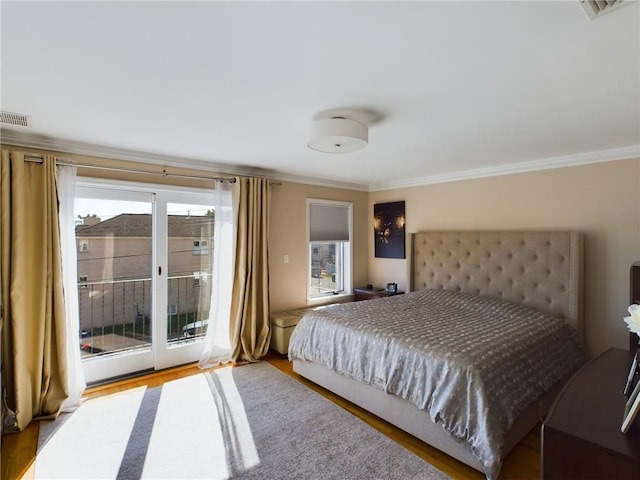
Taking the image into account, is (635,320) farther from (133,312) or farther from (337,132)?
(133,312)

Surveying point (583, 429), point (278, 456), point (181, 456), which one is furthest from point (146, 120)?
point (583, 429)

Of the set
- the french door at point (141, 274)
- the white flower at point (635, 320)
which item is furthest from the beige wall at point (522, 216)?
the white flower at point (635, 320)

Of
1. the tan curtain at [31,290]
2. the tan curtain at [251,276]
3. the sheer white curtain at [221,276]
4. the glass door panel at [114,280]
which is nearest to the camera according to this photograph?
the tan curtain at [31,290]

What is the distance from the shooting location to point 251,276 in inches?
153

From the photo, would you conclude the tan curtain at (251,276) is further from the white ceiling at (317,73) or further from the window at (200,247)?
the white ceiling at (317,73)

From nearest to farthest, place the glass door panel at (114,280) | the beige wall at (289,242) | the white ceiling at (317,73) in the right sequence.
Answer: the white ceiling at (317,73) < the glass door panel at (114,280) < the beige wall at (289,242)

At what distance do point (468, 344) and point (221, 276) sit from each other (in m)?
2.69

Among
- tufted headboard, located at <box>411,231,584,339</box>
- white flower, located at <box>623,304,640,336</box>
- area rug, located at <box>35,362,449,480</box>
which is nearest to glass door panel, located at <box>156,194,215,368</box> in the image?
area rug, located at <box>35,362,449,480</box>

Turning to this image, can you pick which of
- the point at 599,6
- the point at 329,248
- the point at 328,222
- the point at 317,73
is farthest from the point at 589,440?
the point at 329,248

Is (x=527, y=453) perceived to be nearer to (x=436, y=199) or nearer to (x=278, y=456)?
(x=278, y=456)

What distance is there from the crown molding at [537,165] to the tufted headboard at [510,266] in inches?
27.9

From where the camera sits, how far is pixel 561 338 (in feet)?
9.16

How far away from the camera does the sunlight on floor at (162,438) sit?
205 cm

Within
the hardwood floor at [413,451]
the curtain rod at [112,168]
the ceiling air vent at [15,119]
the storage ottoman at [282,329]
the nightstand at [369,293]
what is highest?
the ceiling air vent at [15,119]
